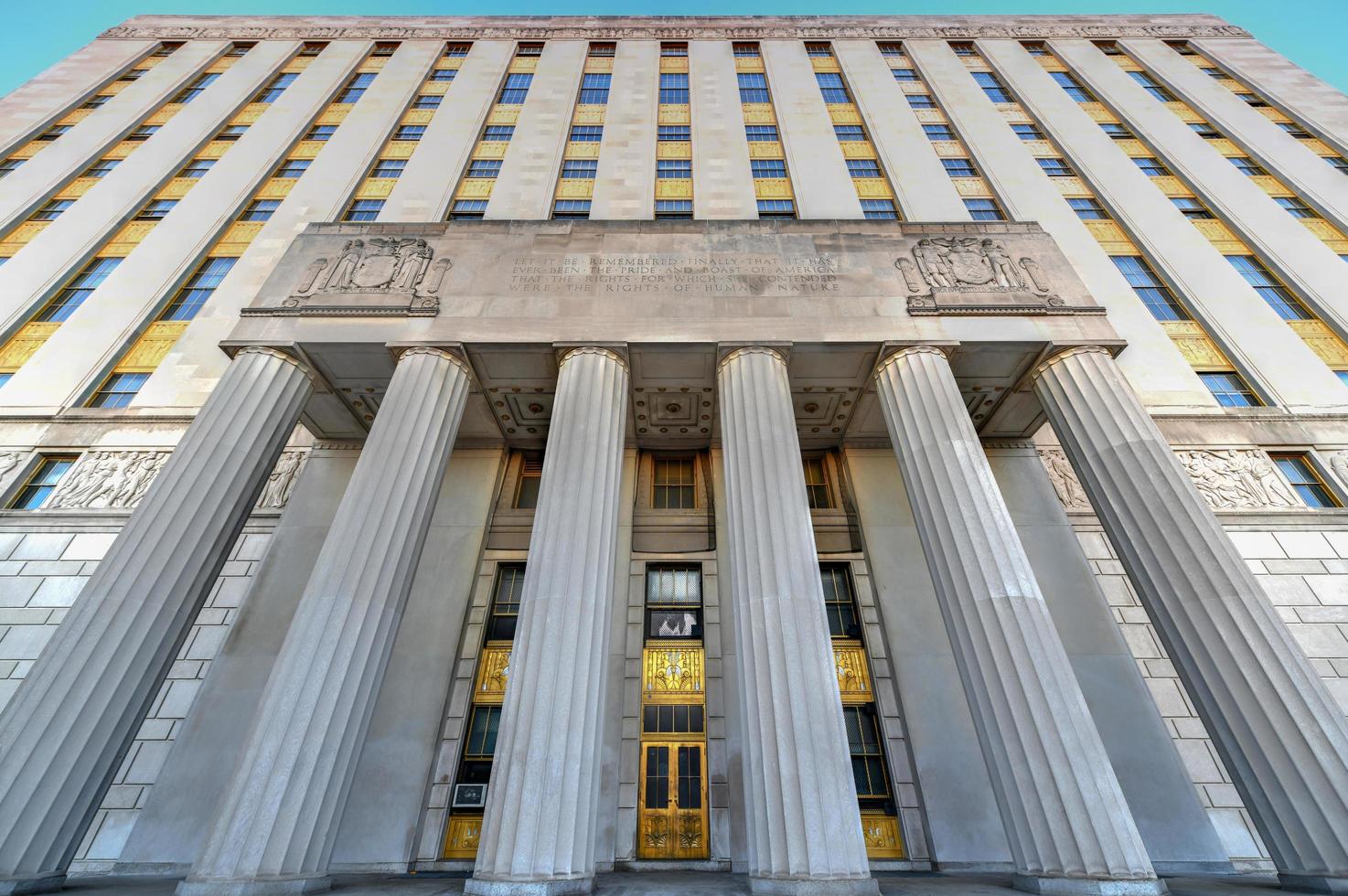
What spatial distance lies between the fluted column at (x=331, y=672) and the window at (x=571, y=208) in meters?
11.6

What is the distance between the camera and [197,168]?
24672mm

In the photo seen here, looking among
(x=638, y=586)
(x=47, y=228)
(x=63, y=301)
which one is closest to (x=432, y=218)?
(x=63, y=301)

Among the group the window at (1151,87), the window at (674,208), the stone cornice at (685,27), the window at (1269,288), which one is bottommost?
the window at (1269,288)

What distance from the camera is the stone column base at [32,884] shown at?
26.5 feet

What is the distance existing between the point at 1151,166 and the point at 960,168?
26.5 feet

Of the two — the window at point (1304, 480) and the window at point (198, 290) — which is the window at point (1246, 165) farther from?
the window at point (198, 290)

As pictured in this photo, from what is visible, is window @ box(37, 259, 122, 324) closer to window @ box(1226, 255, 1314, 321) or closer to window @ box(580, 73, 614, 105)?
window @ box(580, 73, 614, 105)

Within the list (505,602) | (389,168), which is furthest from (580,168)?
(505,602)

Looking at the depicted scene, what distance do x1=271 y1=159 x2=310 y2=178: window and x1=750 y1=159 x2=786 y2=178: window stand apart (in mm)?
18632

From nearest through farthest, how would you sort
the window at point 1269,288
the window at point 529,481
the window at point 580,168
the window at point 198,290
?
the window at point 529,481 < the window at point 1269,288 < the window at point 198,290 < the window at point 580,168

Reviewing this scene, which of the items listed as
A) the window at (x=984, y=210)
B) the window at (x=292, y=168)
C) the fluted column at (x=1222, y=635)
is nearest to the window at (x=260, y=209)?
the window at (x=292, y=168)

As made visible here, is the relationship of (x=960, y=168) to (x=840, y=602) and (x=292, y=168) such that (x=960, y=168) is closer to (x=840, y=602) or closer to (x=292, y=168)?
(x=840, y=602)

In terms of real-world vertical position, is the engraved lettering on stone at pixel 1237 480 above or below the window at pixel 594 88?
below

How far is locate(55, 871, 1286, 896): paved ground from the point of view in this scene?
848cm
